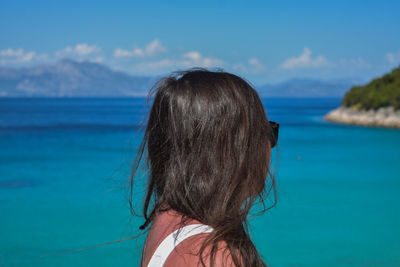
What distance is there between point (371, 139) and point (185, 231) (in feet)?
75.6

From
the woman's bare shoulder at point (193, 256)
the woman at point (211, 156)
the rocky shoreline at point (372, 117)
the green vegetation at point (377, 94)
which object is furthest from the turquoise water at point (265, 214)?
the green vegetation at point (377, 94)

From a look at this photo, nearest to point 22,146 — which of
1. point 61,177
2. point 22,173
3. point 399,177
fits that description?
point 22,173

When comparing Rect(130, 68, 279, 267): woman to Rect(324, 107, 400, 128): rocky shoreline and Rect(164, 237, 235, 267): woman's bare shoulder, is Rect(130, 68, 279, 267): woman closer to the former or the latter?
Rect(164, 237, 235, 267): woman's bare shoulder

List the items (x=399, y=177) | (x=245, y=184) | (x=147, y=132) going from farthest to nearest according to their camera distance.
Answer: (x=399, y=177)
(x=147, y=132)
(x=245, y=184)

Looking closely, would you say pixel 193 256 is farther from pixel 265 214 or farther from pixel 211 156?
pixel 265 214

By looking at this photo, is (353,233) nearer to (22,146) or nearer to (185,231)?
(185,231)

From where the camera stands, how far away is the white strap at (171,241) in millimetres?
791

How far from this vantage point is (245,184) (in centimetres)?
91

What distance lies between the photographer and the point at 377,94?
1211 inches

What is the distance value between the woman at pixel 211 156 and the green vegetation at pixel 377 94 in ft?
97.3

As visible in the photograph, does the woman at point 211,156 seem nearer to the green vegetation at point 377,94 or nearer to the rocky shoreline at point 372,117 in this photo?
the rocky shoreline at point 372,117

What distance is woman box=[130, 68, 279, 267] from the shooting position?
0.86 meters

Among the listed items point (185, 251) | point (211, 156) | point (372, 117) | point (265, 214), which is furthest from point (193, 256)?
point (372, 117)

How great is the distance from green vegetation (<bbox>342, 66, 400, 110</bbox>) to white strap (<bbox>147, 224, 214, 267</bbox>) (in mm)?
29784
